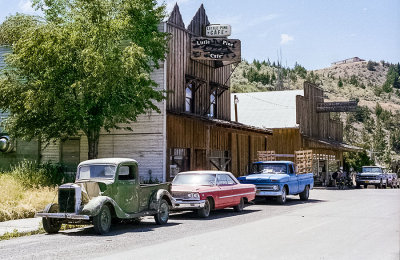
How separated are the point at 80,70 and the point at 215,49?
11461 millimetres

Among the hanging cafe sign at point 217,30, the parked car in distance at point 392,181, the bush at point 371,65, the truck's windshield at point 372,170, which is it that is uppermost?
the bush at point 371,65

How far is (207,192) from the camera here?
16297mm

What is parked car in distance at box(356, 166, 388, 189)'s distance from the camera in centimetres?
4056

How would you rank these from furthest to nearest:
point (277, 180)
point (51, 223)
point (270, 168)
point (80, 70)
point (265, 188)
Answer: point (270, 168) → point (265, 188) → point (277, 180) → point (80, 70) → point (51, 223)

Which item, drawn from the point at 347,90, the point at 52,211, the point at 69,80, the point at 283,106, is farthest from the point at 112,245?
the point at 347,90

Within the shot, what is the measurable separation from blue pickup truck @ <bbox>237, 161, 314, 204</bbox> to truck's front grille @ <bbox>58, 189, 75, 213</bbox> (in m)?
10.7

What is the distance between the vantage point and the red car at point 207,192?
15.9 metres

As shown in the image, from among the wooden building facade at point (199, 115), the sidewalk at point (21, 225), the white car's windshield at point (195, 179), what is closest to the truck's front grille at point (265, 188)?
the white car's windshield at point (195, 179)

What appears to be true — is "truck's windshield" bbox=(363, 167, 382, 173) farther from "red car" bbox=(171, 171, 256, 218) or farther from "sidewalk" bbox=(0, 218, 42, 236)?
"sidewalk" bbox=(0, 218, 42, 236)

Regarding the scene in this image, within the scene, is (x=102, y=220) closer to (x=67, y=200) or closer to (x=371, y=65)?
(x=67, y=200)

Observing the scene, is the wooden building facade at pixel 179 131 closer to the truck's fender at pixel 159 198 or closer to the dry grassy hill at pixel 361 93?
the truck's fender at pixel 159 198

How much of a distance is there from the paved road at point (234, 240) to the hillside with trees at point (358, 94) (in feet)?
192

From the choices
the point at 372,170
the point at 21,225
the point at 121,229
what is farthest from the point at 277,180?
the point at 372,170

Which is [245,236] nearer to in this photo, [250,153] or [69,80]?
[69,80]
